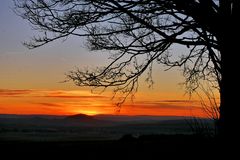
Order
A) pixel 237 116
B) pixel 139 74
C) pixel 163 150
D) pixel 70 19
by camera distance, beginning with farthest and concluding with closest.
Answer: pixel 139 74
pixel 70 19
pixel 163 150
pixel 237 116

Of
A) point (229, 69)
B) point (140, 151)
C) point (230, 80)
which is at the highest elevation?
point (229, 69)

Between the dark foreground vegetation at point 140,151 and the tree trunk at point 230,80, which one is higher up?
the tree trunk at point 230,80

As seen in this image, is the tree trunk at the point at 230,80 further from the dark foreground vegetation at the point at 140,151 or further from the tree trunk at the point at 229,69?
the dark foreground vegetation at the point at 140,151

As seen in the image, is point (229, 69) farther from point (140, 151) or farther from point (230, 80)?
point (140, 151)

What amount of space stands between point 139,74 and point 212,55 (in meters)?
1.92

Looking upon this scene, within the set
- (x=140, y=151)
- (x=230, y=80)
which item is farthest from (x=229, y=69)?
(x=140, y=151)

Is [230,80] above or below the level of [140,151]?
above

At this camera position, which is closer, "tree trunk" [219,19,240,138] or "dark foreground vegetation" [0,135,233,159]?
"dark foreground vegetation" [0,135,233,159]

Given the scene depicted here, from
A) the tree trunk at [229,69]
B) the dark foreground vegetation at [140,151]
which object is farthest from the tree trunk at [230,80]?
the dark foreground vegetation at [140,151]

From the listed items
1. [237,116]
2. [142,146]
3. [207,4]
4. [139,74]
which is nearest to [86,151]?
[142,146]

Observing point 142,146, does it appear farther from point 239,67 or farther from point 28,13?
point 28,13

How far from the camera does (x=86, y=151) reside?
11062 millimetres

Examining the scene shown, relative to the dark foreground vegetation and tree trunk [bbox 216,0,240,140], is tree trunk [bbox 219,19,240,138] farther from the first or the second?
the dark foreground vegetation

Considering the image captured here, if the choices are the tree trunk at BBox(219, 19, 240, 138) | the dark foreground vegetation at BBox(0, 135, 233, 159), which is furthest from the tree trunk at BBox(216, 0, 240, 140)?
the dark foreground vegetation at BBox(0, 135, 233, 159)
